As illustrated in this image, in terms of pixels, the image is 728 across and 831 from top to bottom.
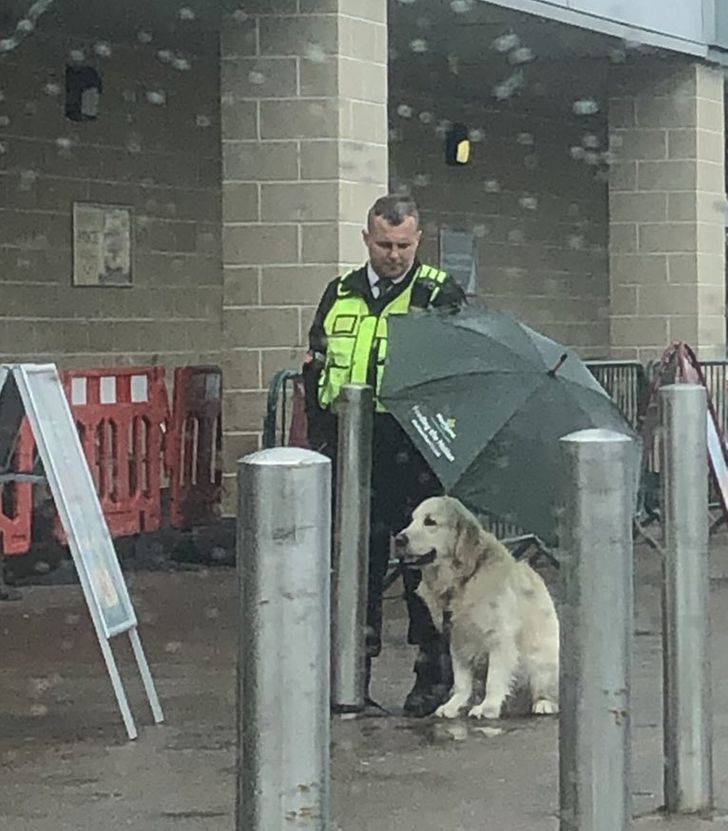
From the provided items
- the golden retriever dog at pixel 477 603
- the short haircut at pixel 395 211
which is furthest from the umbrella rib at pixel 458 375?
the short haircut at pixel 395 211

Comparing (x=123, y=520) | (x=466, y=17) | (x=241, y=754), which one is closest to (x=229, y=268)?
(x=123, y=520)

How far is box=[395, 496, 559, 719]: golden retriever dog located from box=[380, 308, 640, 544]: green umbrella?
279 millimetres

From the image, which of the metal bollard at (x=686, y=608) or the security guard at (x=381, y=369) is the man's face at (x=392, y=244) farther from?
the metal bollard at (x=686, y=608)

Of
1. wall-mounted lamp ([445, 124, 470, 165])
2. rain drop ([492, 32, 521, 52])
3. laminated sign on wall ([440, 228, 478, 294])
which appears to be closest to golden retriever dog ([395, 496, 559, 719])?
rain drop ([492, 32, 521, 52])

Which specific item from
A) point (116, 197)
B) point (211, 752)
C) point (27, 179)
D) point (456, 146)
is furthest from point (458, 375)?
point (456, 146)

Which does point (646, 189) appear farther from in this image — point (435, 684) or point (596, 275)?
point (435, 684)

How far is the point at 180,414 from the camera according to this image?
13859 millimetres

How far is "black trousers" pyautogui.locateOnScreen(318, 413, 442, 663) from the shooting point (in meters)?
8.14

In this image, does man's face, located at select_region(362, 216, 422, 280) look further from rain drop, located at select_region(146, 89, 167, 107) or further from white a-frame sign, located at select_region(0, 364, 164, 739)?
rain drop, located at select_region(146, 89, 167, 107)

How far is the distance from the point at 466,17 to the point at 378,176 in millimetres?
2528

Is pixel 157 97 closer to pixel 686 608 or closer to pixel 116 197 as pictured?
pixel 116 197

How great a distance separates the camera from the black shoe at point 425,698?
826cm

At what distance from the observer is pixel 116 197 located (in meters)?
16.5

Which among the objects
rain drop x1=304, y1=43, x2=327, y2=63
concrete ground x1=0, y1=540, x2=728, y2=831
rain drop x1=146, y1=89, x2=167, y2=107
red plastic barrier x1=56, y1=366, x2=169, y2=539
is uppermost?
rain drop x1=146, y1=89, x2=167, y2=107
